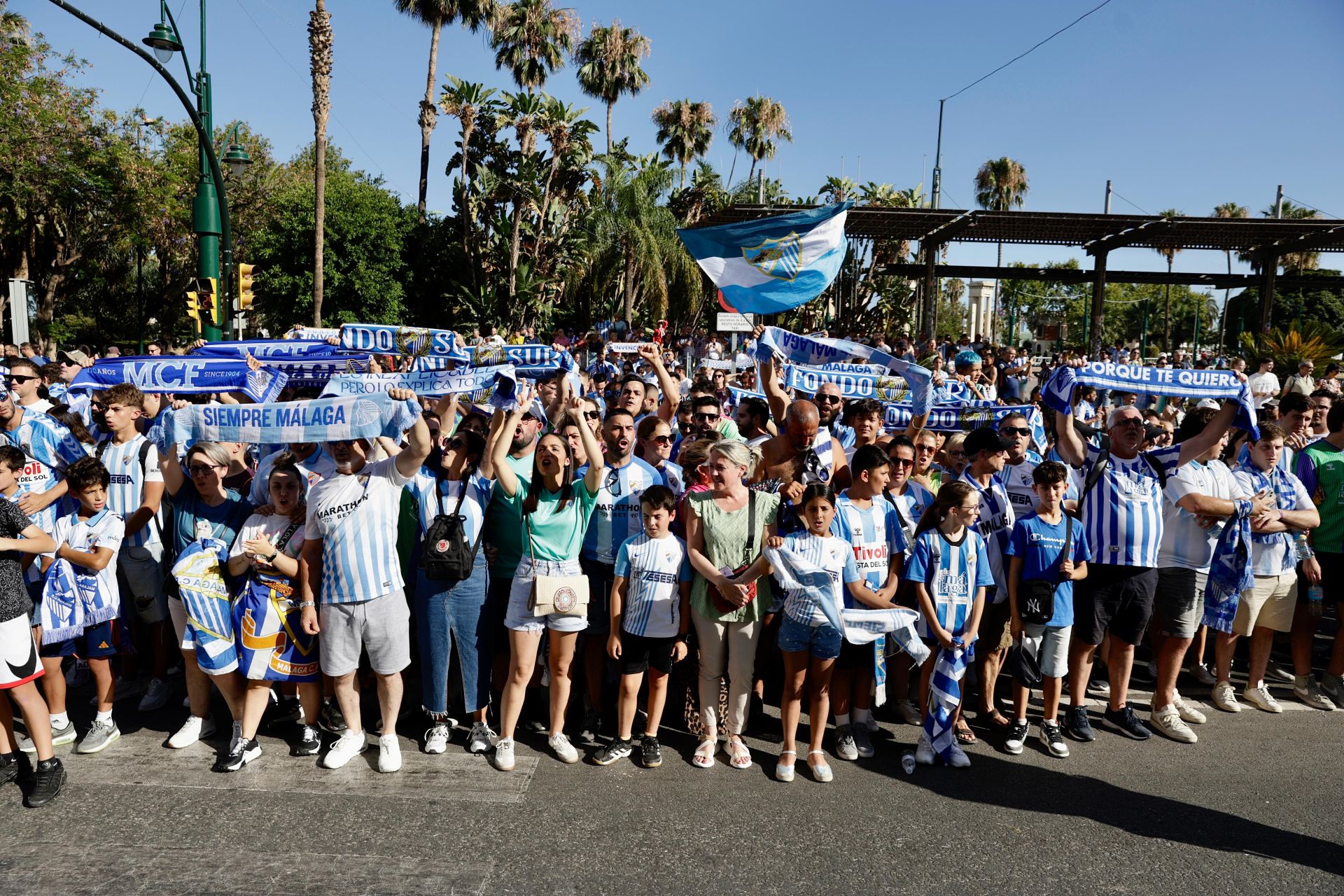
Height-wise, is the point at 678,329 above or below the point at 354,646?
above

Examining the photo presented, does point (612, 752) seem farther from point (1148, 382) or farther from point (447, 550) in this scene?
point (1148, 382)

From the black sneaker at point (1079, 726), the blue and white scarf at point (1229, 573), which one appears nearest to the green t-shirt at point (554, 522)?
the black sneaker at point (1079, 726)

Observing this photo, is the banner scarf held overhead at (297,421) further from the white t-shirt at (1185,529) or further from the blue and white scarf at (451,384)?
the white t-shirt at (1185,529)

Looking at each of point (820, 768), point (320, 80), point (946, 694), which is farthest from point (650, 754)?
point (320, 80)

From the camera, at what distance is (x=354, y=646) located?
4609mm

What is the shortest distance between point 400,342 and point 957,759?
447 cm

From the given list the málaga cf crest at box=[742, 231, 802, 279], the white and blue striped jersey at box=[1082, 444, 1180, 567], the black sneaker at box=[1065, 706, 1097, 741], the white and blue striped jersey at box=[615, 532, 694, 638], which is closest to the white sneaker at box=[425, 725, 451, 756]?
the white and blue striped jersey at box=[615, 532, 694, 638]

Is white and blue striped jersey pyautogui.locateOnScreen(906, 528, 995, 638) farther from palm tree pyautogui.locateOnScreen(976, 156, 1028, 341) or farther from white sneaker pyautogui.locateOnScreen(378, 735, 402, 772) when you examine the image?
palm tree pyautogui.locateOnScreen(976, 156, 1028, 341)

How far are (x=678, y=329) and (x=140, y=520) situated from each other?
30.0m

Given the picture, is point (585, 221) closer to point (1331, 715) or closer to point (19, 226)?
point (19, 226)

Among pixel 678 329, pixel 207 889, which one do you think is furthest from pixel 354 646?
pixel 678 329

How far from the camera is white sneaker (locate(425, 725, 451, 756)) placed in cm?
477

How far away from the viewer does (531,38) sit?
2991 cm

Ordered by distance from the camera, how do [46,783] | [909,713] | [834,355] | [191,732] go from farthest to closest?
[834,355] < [909,713] < [191,732] < [46,783]
